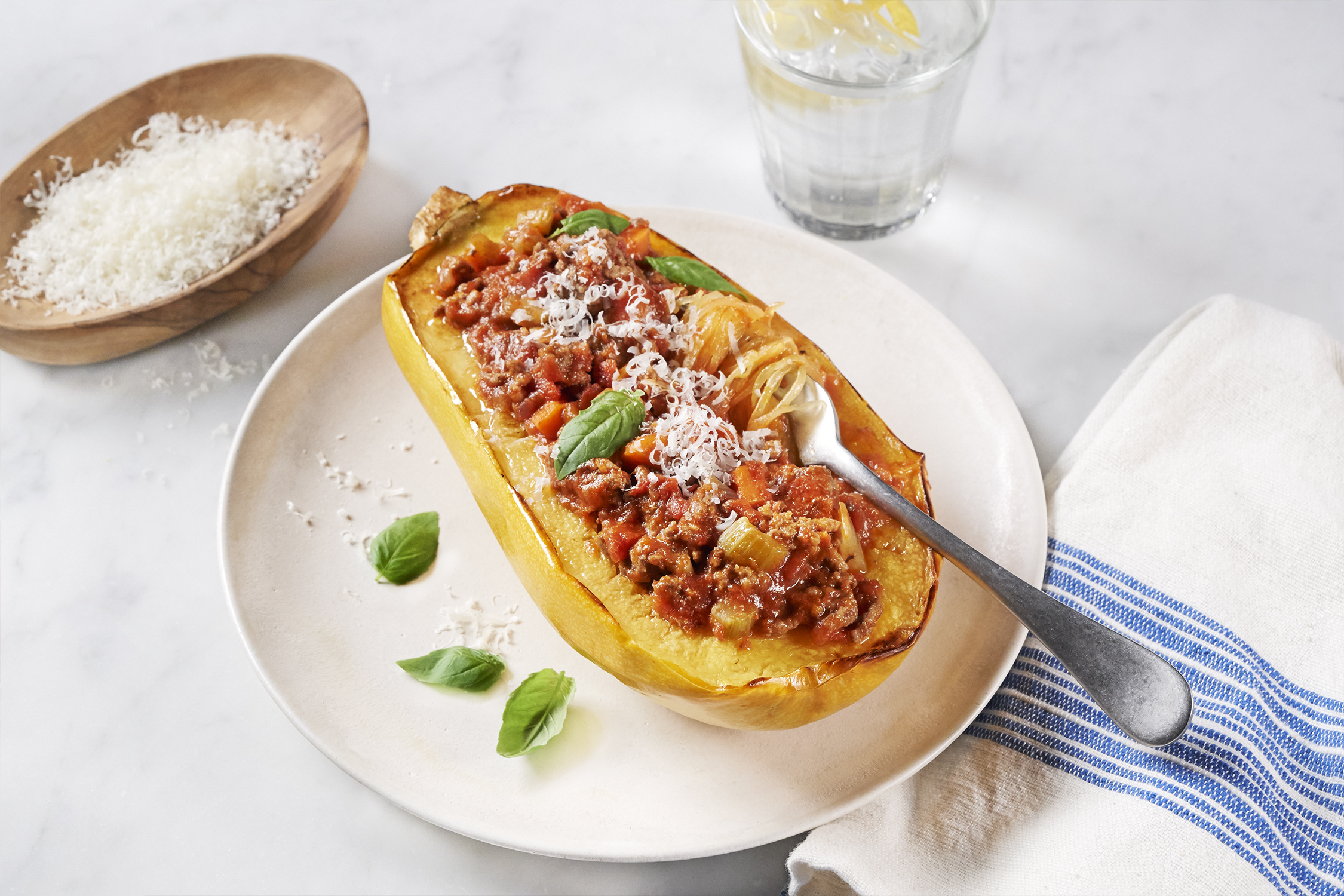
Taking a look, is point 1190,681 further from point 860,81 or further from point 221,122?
point 221,122

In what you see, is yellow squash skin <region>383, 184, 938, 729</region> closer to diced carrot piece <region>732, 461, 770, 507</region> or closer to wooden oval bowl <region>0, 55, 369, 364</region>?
diced carrot piece <region>732, 461, 770, 507</region>

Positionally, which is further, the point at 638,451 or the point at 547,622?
the point at 547,622

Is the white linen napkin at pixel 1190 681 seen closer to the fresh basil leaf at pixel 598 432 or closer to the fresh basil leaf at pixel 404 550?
the fresh basil leaf at pixel 598 432

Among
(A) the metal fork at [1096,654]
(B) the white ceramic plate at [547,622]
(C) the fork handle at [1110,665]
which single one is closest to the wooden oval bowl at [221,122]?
(B) the white ceramic plate at [547,622]

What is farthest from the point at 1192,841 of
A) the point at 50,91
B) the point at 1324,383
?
the point at 50,91

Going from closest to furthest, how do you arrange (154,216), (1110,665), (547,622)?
1. (1110,665)
2. (547,622)
3. (154,216)

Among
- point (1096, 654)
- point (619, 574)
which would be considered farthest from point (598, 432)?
point (1096, 654)
